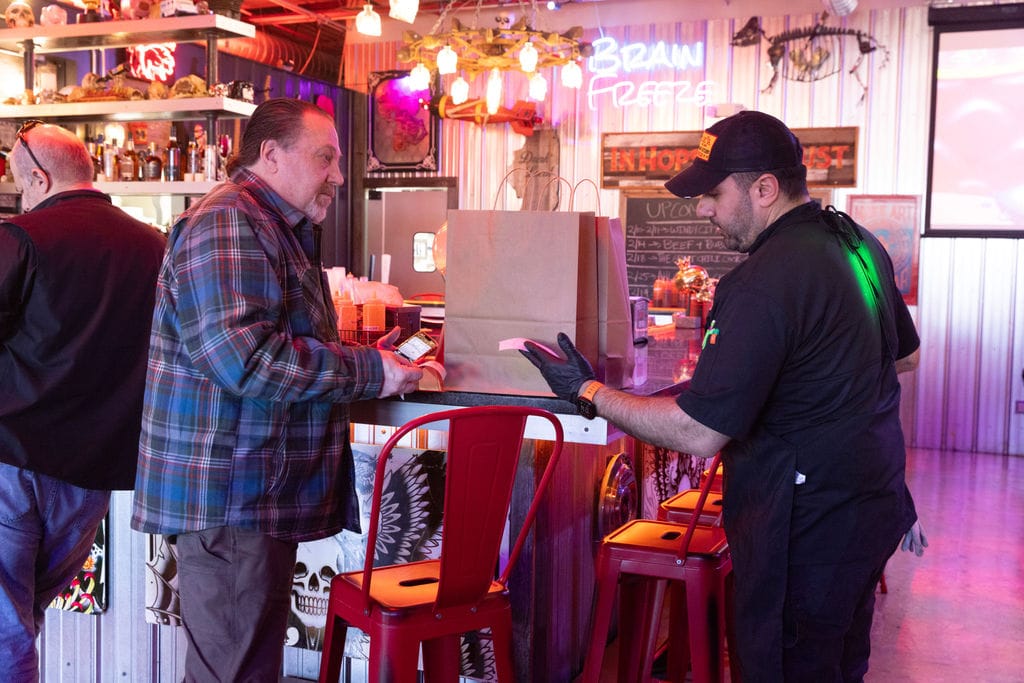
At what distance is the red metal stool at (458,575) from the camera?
82.7 inches

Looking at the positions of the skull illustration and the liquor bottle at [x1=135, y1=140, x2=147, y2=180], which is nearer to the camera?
the skull illustration

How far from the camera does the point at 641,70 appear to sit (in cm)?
911

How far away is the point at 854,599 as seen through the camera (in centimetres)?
211

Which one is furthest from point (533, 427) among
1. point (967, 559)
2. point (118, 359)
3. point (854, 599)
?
point (967, 559)

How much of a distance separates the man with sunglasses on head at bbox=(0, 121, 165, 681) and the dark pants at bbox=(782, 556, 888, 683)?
5.70 ft

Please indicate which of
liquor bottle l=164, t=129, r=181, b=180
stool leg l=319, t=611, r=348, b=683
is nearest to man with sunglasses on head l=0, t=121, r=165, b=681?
stool leg l=319, t=611, r=348, b=683

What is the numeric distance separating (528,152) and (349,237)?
207 cm

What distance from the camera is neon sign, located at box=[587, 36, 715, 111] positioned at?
8.93 metres

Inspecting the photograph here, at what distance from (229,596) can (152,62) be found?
6776 mm

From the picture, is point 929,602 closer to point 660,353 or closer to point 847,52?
point 660,353

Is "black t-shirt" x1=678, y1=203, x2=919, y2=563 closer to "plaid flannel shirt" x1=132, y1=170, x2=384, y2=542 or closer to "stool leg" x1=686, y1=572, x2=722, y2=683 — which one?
"stool leg" x1=686, y1=572, x2=722, y2=683

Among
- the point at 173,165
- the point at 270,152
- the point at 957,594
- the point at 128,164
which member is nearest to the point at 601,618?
the point at 270,152

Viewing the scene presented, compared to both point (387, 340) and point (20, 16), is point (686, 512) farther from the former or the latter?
point (20, 16)

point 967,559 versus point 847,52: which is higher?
point 847,52
